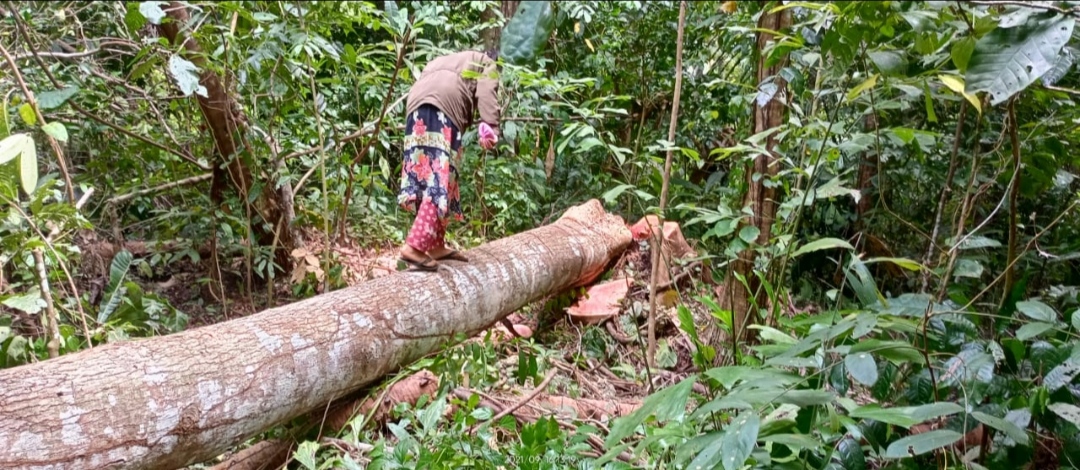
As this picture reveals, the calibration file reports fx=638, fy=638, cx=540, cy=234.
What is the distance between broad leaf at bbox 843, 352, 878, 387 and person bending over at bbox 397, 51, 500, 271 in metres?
2.24

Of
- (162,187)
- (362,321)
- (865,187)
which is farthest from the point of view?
(865,187)

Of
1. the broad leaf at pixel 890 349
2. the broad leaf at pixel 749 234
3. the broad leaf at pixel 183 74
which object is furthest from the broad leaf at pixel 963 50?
the broad leaf at pixel 183 74

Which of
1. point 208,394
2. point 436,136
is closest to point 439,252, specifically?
point 436,136

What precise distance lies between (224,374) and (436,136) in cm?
154

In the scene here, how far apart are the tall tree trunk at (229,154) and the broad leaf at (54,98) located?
491 mm

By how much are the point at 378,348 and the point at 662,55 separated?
12.4 feet

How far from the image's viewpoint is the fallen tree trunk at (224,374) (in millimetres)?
1700

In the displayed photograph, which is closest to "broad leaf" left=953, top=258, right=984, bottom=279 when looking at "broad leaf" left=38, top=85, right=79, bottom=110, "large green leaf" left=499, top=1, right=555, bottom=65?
"large green leaf" left=499, top=1, right=555, bottom=65

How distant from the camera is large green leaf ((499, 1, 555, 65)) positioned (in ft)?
2.34

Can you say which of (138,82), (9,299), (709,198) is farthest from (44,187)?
(709,198)

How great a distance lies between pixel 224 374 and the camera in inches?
80.4

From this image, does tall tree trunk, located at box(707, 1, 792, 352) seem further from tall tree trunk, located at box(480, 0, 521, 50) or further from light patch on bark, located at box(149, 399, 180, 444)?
A: tall tree trunk, located at box(480, 0, 521, 50)

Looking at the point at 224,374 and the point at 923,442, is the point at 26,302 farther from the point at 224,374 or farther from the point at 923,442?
the point at 923,442

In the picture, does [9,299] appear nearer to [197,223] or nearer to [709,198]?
[197,223]
